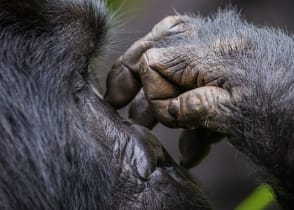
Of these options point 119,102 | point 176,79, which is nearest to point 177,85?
point 176,79

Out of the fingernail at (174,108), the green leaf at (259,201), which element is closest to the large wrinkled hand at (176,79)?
the fingernail at (174,108)

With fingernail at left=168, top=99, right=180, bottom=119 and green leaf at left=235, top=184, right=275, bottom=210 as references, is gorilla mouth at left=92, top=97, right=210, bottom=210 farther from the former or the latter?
green leaf at left=235, top=184, right=275, bottom=210

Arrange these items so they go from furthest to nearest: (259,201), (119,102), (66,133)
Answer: (259,201)
(119,102)
(66,133)

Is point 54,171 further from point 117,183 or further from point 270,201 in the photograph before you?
point 270,201

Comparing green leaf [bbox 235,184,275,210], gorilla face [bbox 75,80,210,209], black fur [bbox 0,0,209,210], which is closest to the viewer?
black fur [bbox 0,0,209,210]

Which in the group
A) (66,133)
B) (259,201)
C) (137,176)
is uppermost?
(66,133)

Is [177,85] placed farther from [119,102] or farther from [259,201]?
[259,201]

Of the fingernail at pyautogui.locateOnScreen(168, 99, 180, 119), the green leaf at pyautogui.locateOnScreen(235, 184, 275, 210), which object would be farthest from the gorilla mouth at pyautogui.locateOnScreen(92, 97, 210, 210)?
the green leaf at pyautogui.locateOnScreen(235, 184, 275, 210)

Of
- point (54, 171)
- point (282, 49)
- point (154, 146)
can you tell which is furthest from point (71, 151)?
point (282, 49)
